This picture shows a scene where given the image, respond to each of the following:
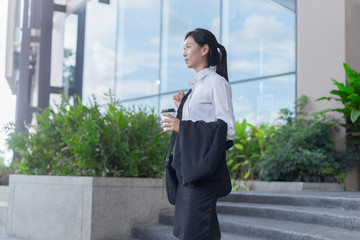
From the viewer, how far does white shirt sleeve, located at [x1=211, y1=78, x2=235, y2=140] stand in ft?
6.36

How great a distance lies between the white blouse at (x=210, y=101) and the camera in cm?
195

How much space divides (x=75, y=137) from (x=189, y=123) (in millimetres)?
2879

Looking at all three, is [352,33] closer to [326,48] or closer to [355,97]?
[326,48]

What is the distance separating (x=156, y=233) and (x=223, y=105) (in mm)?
2597

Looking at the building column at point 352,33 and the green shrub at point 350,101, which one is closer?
the green shrub at point 350,101

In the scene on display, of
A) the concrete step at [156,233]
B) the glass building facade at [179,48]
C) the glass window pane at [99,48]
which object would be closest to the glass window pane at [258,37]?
the glass building facade at [179,48]

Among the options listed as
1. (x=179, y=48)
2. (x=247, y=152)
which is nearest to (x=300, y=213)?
(x=247, y=152)

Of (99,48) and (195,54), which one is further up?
(99,48)

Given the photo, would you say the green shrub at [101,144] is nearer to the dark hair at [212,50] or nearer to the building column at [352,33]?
the dark hair at [212,50]

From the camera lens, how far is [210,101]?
79.0 inches

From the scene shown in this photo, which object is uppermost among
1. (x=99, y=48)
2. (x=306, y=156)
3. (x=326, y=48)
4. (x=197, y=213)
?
(x=99, y=48)

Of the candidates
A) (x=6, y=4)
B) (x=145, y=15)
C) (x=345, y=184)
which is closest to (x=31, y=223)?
(x=345, y=184)

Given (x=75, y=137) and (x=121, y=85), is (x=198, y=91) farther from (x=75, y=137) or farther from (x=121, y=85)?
(x=121, y=85)

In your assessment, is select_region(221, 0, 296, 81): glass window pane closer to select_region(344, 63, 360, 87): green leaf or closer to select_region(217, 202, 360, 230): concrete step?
select_region(344, 63, 360, 87): green leaf
